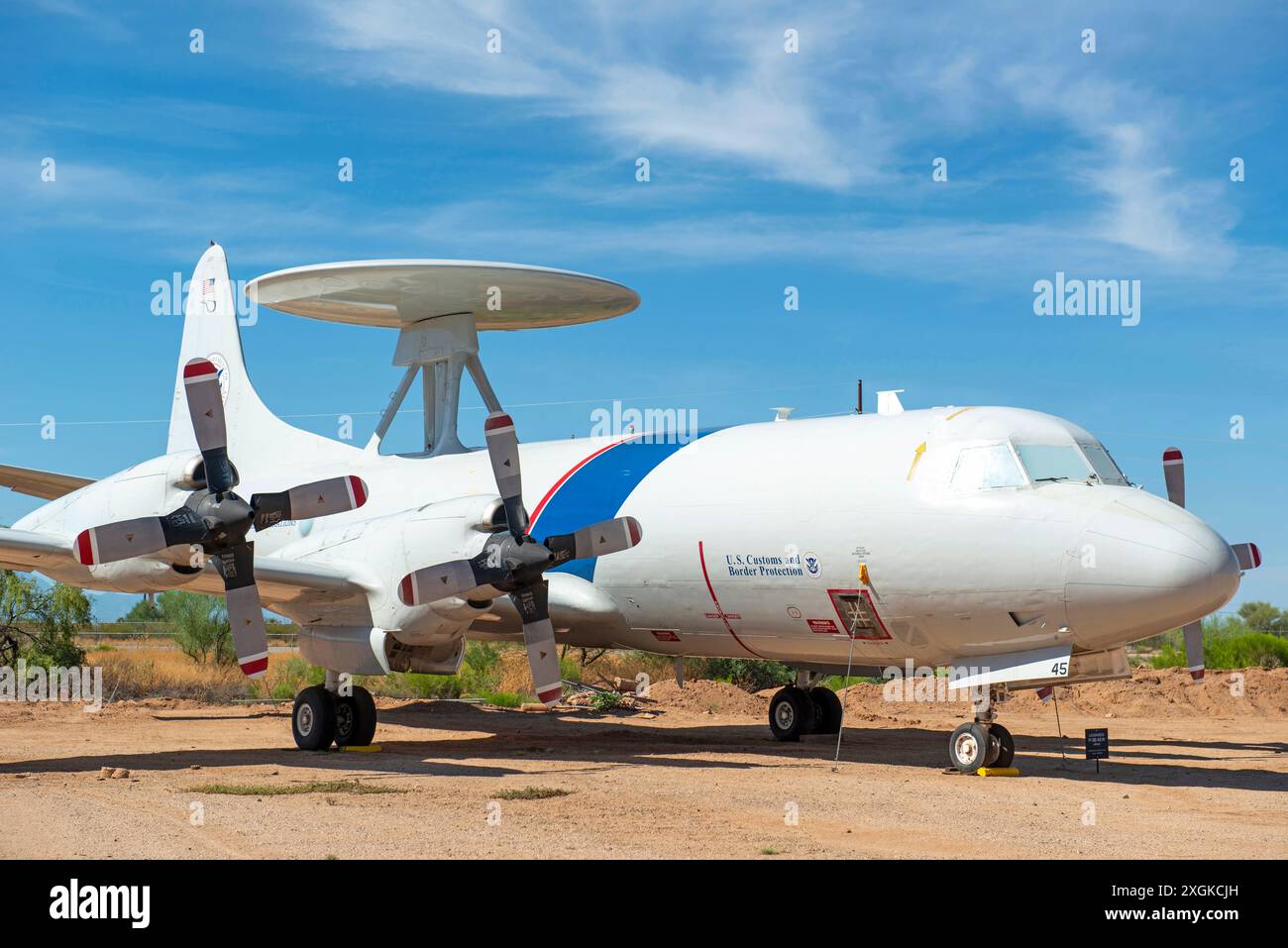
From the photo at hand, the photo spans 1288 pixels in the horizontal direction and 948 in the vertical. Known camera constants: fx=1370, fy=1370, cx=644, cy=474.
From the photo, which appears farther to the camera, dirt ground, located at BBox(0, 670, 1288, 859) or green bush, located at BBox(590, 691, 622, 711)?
green bush, located at BBox(590, 691, 622, 711)

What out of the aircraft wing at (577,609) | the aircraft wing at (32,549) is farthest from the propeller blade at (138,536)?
the aircraft wing at (577,609)

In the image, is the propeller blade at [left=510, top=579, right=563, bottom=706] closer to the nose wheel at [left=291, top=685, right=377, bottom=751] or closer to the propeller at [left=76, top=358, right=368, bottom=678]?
the propeller at [left=76, top=358, right=368, bottom=678]

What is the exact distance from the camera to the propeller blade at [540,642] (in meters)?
16.0

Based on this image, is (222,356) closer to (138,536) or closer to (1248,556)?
(138,536)

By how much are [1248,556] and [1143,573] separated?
5665 mm

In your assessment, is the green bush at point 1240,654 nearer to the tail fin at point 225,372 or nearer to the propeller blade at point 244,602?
the tail fin at point 225,372

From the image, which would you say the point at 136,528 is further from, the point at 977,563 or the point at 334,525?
the point at 977,563

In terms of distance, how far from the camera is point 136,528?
1470 cm

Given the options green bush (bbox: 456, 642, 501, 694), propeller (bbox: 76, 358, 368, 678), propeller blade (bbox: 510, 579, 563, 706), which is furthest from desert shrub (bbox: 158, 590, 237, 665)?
propeller blade (bbox: 510, 579, 563, 706)

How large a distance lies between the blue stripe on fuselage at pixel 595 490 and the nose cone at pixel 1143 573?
19.8ft

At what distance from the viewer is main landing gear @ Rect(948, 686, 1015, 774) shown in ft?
50.2

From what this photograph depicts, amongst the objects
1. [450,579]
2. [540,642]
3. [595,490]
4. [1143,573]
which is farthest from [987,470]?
[450,579]

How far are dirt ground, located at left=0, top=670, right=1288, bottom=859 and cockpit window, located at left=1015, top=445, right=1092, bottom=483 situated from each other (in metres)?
3.31

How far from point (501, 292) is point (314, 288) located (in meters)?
2.87
